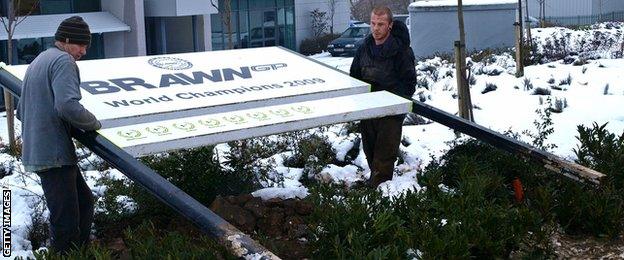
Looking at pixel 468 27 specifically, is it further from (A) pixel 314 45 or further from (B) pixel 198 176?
(A) pixel 314 45

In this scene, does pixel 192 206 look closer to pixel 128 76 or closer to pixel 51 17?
pixel 128 76

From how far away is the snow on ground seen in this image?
22.1ft

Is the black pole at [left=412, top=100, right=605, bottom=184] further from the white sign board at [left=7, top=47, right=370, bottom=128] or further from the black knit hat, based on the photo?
the black knit hat

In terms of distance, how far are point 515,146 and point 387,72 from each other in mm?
1247

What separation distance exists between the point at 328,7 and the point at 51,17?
20935 millimetres

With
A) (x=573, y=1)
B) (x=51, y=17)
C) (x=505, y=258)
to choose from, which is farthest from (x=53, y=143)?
(x=573, y=1)

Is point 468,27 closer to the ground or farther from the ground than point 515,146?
farther from the ground

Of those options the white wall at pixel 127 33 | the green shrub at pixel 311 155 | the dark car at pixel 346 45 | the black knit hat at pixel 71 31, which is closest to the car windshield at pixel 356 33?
the dark car at pixel 346 45

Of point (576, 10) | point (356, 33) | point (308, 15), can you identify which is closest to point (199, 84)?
point (356, 33)

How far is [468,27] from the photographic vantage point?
22.1 m

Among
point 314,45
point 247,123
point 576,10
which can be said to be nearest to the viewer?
point 247,123

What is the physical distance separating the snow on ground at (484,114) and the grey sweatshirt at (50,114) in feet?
2.77

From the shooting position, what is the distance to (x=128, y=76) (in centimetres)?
639

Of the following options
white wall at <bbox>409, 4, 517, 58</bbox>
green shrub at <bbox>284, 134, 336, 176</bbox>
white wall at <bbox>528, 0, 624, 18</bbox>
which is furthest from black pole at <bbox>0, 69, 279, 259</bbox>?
white wall at <bbox>528, 0, 624, 18</bbox>
